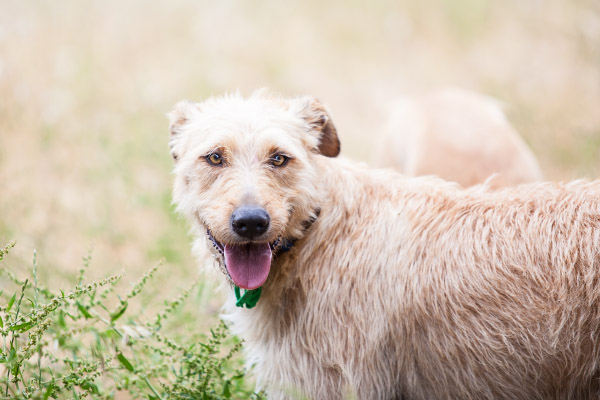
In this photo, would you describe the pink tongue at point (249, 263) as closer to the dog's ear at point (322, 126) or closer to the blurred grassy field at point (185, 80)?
the dog's ear at point (322, 126)

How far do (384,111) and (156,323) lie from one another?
20.6 feet

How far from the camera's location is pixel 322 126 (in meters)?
3.44

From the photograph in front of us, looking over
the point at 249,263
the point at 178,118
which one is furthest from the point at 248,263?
the point at 178,118

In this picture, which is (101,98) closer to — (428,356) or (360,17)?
(360,17)

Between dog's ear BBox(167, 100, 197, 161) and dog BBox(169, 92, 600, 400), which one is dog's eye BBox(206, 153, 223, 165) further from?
dog's ear BBox(167, 100, 197, 161)

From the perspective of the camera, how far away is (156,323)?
3.23 meters

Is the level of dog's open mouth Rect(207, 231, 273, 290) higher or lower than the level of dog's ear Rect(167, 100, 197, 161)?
lower

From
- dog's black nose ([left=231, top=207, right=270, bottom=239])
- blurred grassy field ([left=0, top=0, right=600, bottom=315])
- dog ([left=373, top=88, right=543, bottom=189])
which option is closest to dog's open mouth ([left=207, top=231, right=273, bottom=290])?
dog's black nose ([left=231, top=207, right=270, bottom=239])

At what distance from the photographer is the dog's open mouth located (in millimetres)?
3002

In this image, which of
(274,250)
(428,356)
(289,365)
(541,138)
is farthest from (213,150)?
(541,138)

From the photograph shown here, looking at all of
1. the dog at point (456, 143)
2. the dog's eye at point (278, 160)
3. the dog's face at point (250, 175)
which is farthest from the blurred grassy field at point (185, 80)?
the dog's eye at point (278, 160)

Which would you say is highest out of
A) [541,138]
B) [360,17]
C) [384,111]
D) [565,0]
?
[565,0]

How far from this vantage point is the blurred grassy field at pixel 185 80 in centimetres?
592

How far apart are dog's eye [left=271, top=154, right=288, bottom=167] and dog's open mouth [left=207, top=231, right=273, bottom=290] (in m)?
0.45
